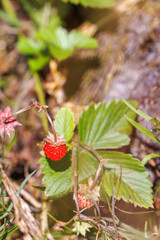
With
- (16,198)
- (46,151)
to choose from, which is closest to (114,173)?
(46,151)

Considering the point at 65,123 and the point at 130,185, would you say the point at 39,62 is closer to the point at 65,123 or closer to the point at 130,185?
the point at 65,123

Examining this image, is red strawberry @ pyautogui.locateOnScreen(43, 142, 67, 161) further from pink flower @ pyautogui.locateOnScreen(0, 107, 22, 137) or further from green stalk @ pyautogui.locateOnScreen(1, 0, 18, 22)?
green stalk @ pyautogui.locateOnScreen(1, 0, 18, 22)

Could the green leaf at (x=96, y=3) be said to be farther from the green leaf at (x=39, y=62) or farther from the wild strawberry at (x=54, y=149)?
the wild strawberry at (x=54, y=149)

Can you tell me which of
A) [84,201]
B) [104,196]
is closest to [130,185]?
[104,196]

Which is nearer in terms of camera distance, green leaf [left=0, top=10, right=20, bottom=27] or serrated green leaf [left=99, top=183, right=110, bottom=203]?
serrated green leaf [left=99, top=183, right=110, bottom=203]

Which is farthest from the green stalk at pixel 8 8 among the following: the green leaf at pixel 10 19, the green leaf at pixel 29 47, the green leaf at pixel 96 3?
the green leaf at pixel 96 3

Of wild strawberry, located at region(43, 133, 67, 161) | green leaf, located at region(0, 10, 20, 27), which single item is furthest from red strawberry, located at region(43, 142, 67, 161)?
green leaf, located at region(0, 10, 20, 27)
